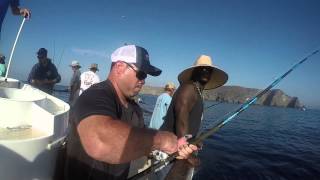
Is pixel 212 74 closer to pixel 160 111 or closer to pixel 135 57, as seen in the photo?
pixel 160 111

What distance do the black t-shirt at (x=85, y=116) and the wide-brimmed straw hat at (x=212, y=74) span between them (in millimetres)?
3130

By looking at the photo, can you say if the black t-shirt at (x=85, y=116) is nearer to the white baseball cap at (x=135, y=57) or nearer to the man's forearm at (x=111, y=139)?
the man's forearm at (x=111, y=139)

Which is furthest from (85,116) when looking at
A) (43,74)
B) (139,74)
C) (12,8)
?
(43,74)

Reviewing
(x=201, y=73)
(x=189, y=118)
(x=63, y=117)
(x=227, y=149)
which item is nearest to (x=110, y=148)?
(x=63, y=117)

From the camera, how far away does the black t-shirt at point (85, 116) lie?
7.07 feet

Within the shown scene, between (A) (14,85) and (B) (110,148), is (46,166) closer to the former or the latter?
(B) (110,148)

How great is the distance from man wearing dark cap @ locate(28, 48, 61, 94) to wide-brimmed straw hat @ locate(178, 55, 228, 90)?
511 cm

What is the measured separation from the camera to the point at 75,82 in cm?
1091

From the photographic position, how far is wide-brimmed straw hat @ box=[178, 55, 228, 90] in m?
5.69

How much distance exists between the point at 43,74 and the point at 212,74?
5.69 metres

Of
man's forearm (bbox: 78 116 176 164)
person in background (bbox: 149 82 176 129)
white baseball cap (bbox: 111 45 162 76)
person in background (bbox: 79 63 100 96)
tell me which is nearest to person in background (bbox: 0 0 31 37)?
white baseball cap (bbox: 111 45 162 76)

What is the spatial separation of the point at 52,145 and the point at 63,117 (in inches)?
19.0

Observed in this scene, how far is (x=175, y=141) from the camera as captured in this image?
2.37 metres

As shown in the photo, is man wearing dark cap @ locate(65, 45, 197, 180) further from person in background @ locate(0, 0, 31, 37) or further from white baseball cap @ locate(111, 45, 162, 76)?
person in background @ locate(0, 0, 31, 37)
